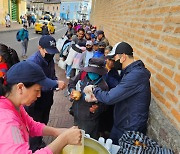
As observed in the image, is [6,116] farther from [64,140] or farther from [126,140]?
[126,140]

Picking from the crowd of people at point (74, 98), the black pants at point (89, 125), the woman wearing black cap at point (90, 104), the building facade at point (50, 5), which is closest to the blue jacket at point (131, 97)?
the crowd of people at point (74, 98)

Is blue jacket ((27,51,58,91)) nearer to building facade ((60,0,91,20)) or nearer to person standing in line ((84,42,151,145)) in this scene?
person standing in line ((84,42,151,145))

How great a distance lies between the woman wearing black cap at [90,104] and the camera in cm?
273

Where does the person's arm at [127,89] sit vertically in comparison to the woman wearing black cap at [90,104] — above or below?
above

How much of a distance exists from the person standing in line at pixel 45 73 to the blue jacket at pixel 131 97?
2.83 feet

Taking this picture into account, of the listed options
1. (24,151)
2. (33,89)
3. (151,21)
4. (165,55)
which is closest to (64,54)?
(151,21)

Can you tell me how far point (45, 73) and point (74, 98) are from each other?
709 mm

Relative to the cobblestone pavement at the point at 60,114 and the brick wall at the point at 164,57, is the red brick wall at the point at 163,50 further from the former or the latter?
the cobblestone pavement at the point at 60,114

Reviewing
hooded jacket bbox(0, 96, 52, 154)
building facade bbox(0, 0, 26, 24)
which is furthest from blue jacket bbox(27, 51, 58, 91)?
building facade bbox(0, 0, 26, 24)

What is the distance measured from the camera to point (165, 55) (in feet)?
7.91

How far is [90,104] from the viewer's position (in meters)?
2.79

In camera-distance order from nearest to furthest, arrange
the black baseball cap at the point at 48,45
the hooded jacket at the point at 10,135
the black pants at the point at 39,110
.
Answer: the hooded jacket at the point at 10,135, the black baseball cap at the point at 48,45, the black pants at the point at 39,110

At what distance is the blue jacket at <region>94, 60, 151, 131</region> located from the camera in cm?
213

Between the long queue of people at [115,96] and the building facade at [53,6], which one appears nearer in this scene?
the long queue of people at [115,96]
